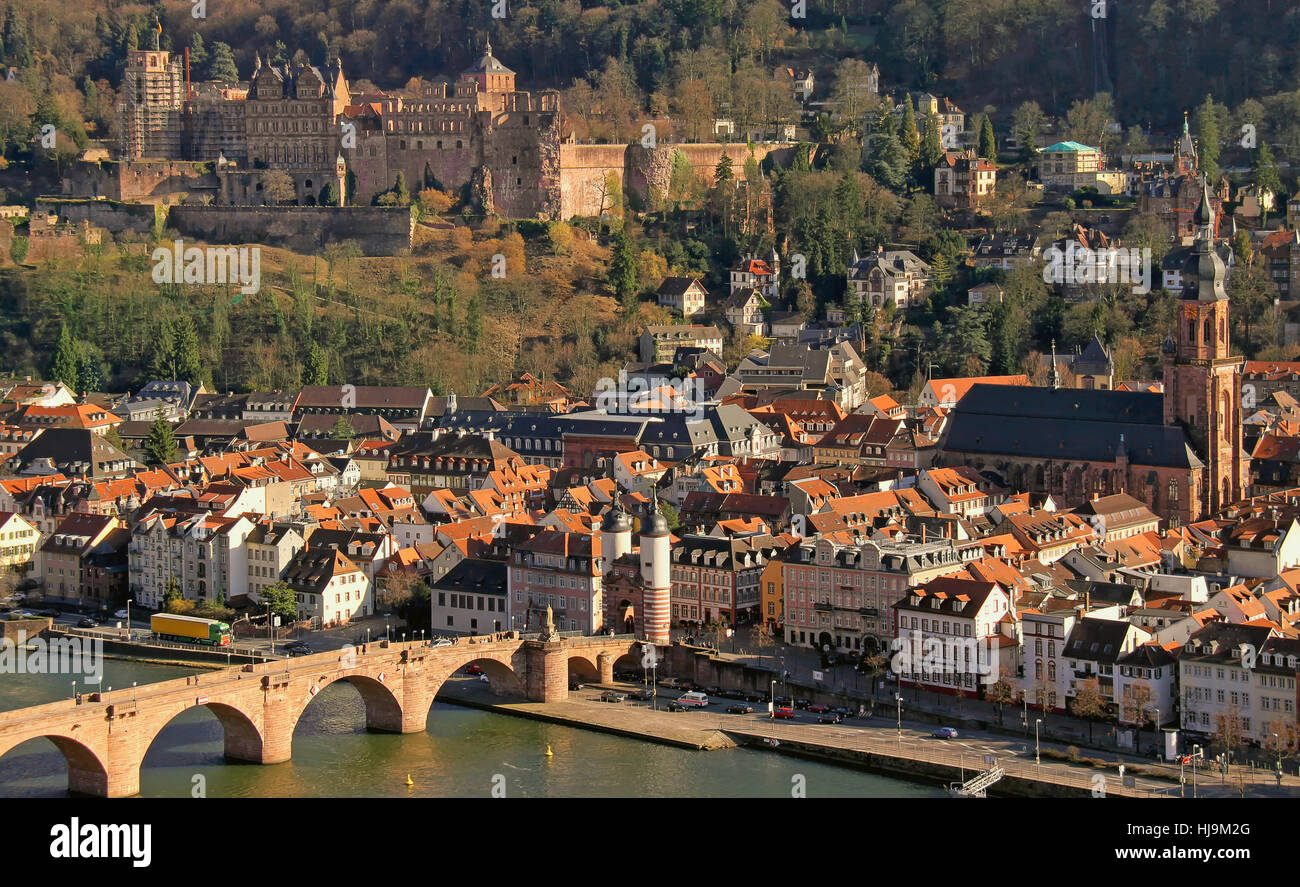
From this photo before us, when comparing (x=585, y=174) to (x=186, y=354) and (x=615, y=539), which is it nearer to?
(x=186, y=354)

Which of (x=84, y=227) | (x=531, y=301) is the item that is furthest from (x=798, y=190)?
(x=84, y=227)

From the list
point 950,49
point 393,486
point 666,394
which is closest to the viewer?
point 393,486

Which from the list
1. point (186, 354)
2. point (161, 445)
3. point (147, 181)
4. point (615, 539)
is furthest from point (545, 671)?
point (147, 181)

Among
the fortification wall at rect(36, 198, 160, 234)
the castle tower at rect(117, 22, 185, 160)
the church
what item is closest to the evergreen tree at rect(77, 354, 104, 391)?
the fortification wall at rect(36, 198, 160, 234)

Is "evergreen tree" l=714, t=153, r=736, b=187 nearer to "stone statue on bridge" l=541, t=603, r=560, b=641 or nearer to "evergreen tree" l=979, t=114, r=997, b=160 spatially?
"evergreen tree" l=979, t=114, r=997, b=160

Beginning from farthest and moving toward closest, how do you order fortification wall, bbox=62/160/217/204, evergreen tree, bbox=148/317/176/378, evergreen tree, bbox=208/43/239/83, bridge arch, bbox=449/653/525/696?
evergreen tree, bbox=208/43/239/83 → fortification wall, bbox=62/160/217/204 → evergreen tree, bbox=148/317/176/378 → bridge arch, bbox=449/653/525/696

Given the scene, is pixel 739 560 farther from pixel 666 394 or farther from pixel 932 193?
pixel 932 193
